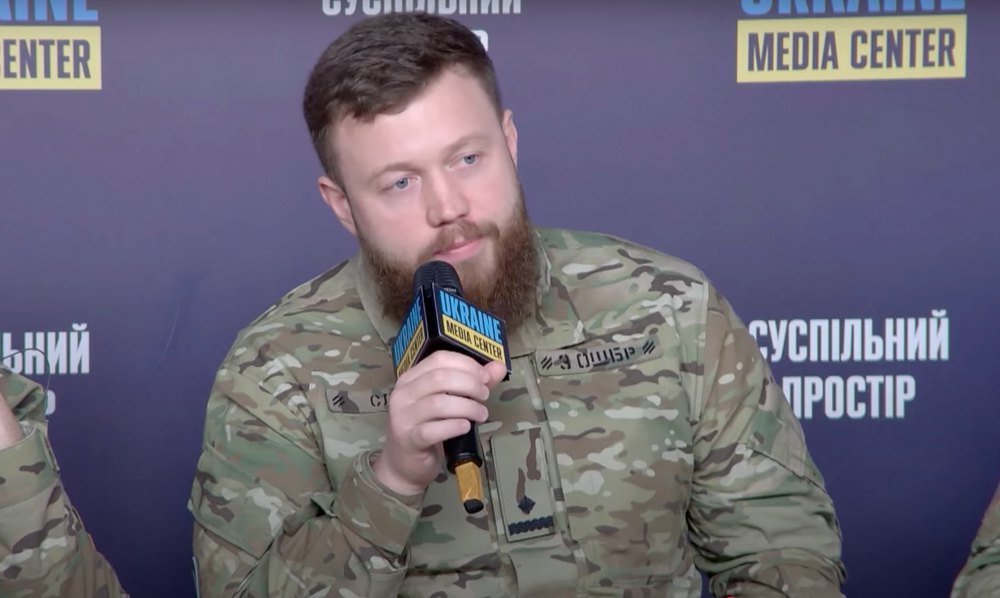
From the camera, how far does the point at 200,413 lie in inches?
95.1

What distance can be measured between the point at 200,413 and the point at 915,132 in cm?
132

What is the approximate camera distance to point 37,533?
161 centimetres

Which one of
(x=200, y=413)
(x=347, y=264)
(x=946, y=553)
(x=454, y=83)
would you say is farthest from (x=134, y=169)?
(x=946, y=553)

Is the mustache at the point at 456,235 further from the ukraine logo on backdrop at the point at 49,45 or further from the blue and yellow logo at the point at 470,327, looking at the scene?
the ukraine logo on backdrop at the point at 49,45

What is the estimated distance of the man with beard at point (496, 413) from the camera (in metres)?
1.70

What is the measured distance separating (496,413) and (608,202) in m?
0.73

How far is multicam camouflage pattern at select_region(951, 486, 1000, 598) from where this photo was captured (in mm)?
1611

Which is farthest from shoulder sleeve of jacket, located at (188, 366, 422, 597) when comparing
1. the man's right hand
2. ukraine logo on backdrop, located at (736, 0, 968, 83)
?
ukraine logo on backdrop, located at (736, 0, 968, 83)

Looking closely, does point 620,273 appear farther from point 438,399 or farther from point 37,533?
point 37,533

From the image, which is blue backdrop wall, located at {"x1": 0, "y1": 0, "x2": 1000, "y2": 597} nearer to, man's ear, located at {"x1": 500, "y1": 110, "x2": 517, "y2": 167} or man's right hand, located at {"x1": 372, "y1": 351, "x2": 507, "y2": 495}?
man's ear, located at {"x1": 500, "y1": 110, "x2": 517, "y2": 167}

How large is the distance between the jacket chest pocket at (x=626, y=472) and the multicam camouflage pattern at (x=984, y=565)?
0.35m

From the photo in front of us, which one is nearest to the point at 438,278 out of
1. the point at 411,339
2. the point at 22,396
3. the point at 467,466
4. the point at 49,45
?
the point at 411,339

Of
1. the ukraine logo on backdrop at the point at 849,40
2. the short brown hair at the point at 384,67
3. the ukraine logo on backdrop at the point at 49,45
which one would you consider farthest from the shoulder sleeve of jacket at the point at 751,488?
the ukraine logo on backdrop at the point at 49,45

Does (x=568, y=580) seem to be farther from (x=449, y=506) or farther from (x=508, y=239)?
(x=508, y=239)
